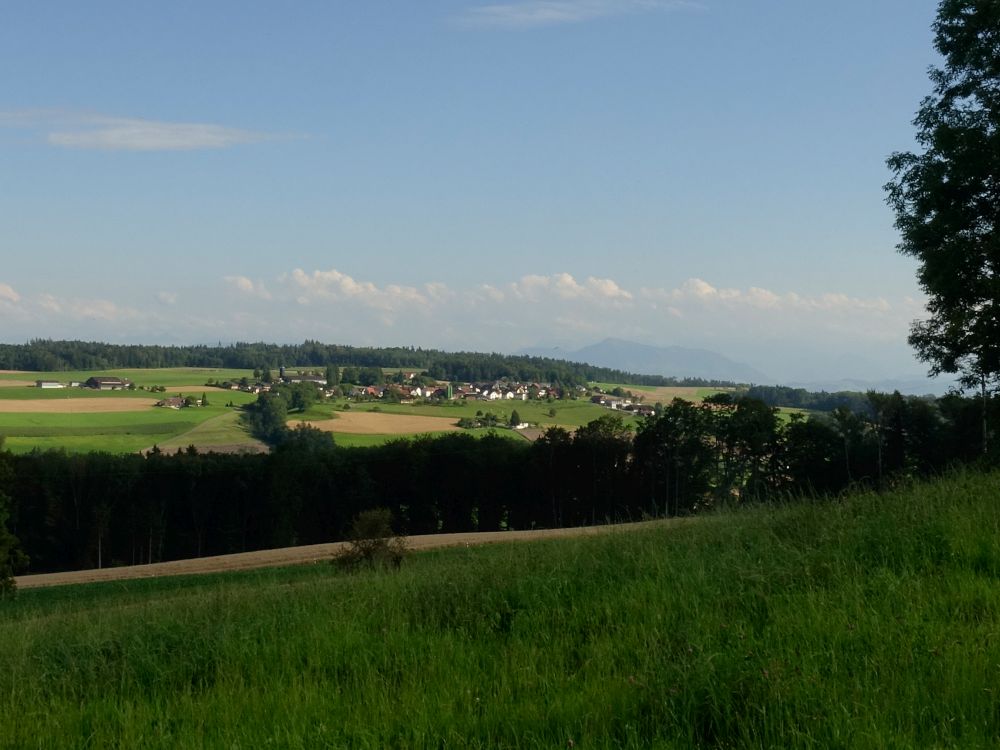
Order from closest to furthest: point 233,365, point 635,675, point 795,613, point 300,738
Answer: point 300,738
point 635,675
point 795,613
point 233,365

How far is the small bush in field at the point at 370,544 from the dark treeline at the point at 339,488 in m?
33.8

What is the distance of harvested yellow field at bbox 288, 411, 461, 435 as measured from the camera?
86188mm

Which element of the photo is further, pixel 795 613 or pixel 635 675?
pixel 795 613

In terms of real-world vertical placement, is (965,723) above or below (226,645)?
above

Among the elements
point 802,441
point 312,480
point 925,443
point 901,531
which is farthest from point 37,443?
point 901,531

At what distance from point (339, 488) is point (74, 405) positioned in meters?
52.0

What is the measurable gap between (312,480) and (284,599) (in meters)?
59.8

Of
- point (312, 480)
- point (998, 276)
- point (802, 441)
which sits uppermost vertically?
point (998, 276)

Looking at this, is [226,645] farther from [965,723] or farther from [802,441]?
[802,441]

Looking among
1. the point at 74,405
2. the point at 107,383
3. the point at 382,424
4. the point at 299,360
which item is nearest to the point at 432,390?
the point at 382,424

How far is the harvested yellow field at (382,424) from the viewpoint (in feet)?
283

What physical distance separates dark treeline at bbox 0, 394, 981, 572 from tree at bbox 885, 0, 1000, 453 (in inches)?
1175

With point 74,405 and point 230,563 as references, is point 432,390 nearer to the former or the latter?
point 74,405

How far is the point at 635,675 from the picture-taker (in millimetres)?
4605
